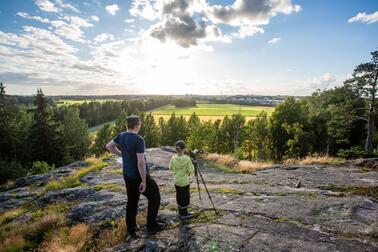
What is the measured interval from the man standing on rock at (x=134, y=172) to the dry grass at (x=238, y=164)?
28.9 ft

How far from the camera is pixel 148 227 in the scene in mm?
6031

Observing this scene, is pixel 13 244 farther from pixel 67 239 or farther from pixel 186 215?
pixel 186 215

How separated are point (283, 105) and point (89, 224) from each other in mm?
46714

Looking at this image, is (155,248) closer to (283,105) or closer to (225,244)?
(225,244)

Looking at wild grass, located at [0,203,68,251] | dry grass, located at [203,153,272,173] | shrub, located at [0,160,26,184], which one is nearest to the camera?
wild grass, located at [0,203,68,251]

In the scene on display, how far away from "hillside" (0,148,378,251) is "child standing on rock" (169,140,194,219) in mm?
380

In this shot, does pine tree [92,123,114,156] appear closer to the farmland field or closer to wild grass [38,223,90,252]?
the farmland field

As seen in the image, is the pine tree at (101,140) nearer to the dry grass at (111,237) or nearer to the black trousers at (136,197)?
the dry grass at (111,237)

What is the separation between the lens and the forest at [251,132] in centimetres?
2580

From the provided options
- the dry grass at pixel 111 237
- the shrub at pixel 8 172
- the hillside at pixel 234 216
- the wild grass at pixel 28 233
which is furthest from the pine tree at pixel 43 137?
the dry grass at pixel 111 237

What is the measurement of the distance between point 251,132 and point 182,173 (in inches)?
2454

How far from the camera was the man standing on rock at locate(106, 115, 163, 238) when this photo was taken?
17.8ft

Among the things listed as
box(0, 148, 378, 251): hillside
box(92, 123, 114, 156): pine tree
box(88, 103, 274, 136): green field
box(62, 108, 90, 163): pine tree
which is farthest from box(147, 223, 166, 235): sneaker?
box(88, 103, 274, 136): green field

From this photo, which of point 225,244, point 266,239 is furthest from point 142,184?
point 266,239
